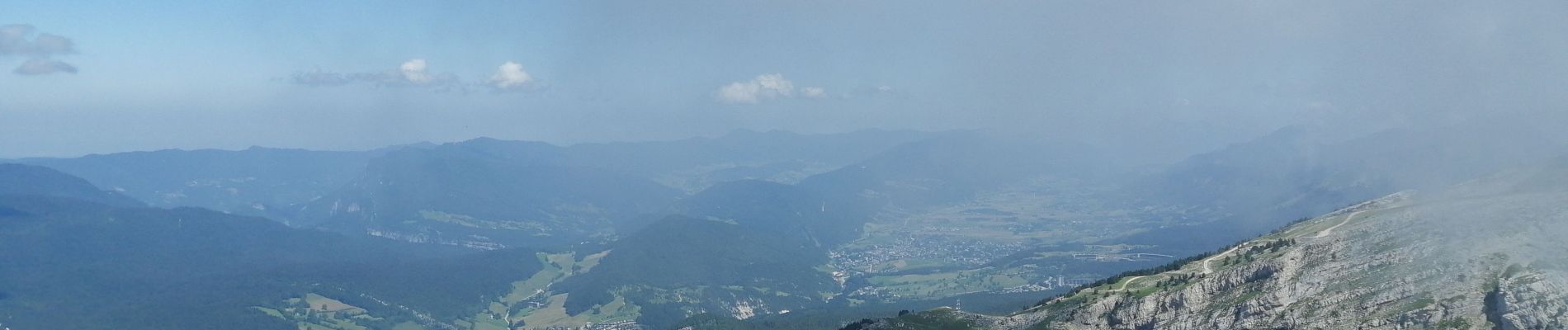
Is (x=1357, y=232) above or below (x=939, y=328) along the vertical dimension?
above

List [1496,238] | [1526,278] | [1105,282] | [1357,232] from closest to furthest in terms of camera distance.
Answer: [1526,278], [1496,238], [1357,232], [1105,282]

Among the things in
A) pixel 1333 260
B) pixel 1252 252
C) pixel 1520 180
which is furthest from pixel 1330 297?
pixel 1520 180

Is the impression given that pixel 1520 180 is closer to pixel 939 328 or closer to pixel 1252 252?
pixel 1252 252

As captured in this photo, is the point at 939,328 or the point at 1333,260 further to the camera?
the point at 939,328

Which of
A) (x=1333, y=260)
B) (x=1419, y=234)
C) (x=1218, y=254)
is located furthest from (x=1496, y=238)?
(x=1218, y=254)

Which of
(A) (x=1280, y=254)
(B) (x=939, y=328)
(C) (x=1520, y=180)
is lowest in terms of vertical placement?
(B) (x=939, y=328)

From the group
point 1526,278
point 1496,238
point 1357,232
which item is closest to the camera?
point 1526,278

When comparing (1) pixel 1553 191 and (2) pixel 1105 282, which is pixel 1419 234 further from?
(2) pixel 1105 282
